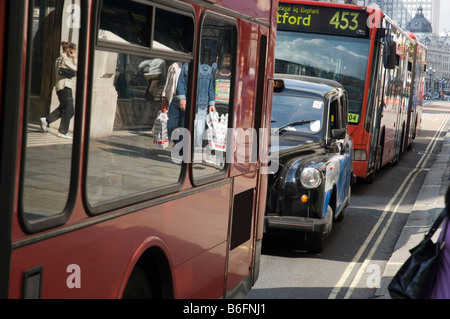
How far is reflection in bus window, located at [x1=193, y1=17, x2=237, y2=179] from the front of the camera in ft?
14.8

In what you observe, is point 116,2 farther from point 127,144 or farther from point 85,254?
point 85,254

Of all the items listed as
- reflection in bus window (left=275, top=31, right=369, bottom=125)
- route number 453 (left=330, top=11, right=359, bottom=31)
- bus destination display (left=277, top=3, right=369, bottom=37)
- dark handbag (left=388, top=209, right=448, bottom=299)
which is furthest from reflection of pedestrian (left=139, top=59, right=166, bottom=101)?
route number 453 (left=330, top=11, right=359, bottom=31)

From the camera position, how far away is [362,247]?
927 cm

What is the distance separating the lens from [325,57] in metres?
13.0

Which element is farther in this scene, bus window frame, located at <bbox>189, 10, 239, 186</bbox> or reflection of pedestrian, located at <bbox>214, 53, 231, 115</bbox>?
reflection of pedestrian, located at <bbox>214, 53, 231, 115</bbox>

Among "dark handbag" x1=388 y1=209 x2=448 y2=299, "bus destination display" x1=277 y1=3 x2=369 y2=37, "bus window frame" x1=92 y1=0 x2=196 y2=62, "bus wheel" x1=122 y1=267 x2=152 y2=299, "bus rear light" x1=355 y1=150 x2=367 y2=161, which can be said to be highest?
"bus destination display" x1=277 y1=3 x2=369 y2=37

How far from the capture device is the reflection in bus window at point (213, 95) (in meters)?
4.52

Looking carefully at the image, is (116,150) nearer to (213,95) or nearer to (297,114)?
(213,95)

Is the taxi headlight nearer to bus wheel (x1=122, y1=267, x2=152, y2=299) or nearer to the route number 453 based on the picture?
bus wheel (x1=122, y1=267, x2=152, y2=299)

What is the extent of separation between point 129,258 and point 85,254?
0.48 meters

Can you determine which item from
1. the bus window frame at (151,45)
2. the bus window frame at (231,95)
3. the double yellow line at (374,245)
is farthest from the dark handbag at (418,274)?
the double yellow line at (374,245)

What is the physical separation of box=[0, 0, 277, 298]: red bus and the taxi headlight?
111 inches

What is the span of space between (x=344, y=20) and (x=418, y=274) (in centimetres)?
979
